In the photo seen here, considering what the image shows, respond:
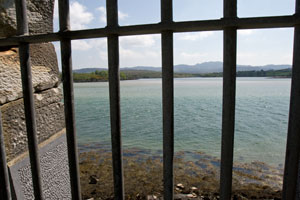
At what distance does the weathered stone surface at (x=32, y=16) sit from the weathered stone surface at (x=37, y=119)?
1.66 feet

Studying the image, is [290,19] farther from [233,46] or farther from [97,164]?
[97,164]

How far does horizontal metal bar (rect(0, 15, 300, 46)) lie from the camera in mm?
977

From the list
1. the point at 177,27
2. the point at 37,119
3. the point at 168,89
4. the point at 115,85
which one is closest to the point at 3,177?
the point at 37,119

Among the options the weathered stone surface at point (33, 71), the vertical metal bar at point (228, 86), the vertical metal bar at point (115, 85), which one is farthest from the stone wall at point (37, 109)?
the vertical metal bar at point (228, 86)

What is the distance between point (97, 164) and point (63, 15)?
659 centimetres

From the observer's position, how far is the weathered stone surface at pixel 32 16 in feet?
4.79

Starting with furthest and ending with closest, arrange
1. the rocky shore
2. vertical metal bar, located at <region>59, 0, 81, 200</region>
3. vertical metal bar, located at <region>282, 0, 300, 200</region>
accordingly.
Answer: the rocky shore → vertical metal bar, located at <region>59, 0, 81, 200</region> → vertical metal bar, located at <region>282, 0, 300, 200</region>

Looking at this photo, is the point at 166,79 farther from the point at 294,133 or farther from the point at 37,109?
the point at 37,109

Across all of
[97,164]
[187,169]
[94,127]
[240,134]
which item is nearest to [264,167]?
[187,169]

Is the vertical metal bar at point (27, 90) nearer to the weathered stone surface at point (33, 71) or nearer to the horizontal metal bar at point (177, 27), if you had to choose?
the horizontal metal bar at point (177, 27)

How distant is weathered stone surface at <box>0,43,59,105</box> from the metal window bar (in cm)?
16

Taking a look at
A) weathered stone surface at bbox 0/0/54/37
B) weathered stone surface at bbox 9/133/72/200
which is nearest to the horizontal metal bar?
weathered stone surface at bbox 0/0/54/37

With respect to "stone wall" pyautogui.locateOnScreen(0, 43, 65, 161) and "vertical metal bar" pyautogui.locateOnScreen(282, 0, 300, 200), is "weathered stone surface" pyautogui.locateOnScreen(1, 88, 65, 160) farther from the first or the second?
"vertical metal bar" pyautogui.locateOnScreen(282, 0, 300, 200)

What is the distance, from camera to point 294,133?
1.01 m
